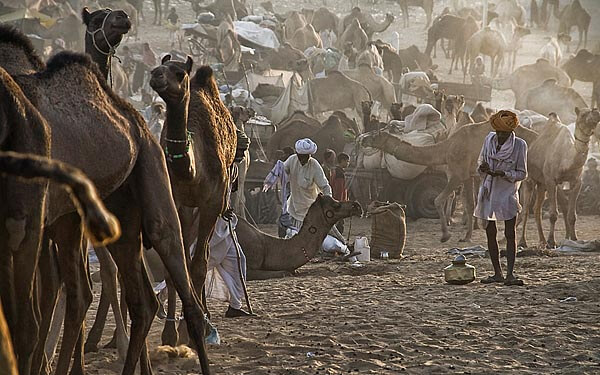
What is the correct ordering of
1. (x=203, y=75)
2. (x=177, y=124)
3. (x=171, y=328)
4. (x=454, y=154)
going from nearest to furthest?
(x=177, y=124) → (x=171, y=328) → (x=203, y=75) → (x=454, y=154)

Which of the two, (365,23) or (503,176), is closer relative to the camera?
(503,176)

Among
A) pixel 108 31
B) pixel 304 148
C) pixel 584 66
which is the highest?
pixel 584 66

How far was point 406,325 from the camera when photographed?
7781 mm

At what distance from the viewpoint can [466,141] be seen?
51.4ft

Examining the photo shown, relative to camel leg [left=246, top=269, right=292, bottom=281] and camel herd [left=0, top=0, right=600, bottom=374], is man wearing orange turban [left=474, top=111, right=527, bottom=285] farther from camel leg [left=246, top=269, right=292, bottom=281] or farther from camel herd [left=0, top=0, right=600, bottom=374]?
camel leg [left=246, top=269, right=292, bottom=281]

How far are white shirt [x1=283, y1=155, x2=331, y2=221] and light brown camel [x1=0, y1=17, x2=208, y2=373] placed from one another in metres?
7.17

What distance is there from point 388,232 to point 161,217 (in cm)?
825

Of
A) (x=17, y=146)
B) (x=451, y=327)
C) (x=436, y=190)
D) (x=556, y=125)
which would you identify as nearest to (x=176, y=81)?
(x=17, y=146)

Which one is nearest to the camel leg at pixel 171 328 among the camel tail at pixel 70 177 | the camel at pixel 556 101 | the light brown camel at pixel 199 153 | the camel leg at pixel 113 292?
the light brown camel at pixel 199 153

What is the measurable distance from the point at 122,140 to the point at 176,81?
101 cm

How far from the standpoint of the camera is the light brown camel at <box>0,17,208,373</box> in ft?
15.2

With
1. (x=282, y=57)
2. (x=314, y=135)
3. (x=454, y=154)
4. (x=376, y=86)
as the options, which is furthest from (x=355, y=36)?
(x=454, y=154)

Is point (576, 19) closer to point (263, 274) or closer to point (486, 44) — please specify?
point (486, 44)

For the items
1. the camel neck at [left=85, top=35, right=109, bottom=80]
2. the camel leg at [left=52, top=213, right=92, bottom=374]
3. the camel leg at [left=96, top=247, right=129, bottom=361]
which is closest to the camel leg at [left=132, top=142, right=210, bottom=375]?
the camel leg at [left=52, top=213, right=92, bottom=374]
